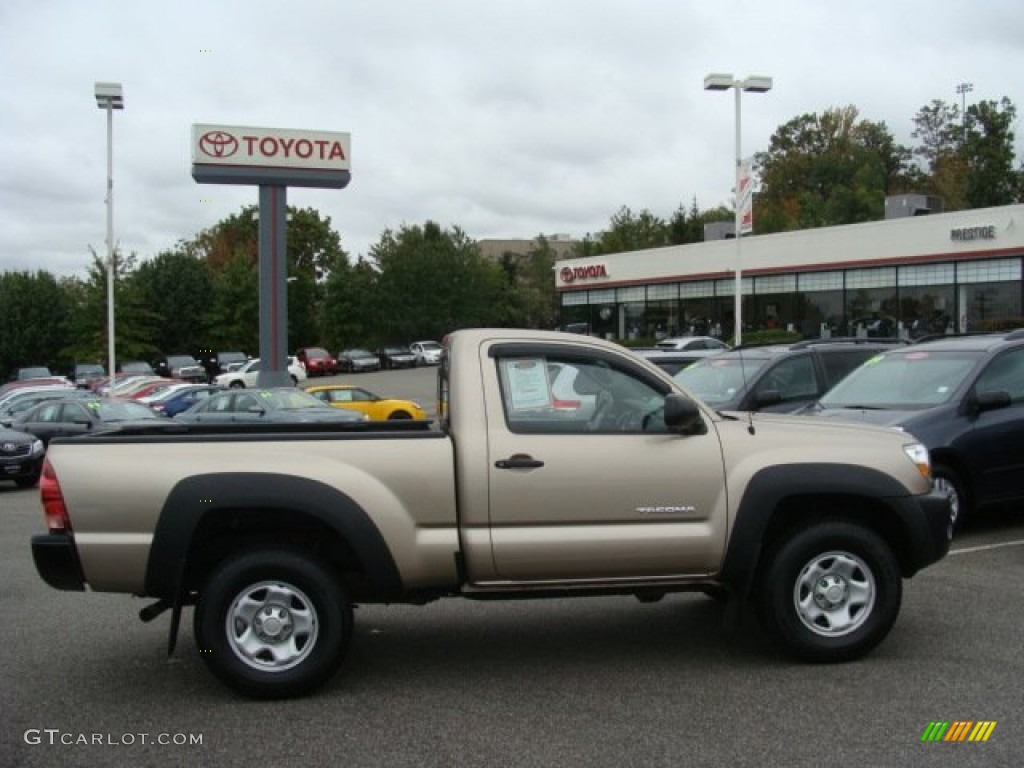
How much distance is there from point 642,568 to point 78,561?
287 cm

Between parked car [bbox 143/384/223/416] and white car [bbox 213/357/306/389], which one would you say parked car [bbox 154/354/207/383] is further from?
parked car [bbox 143/384/223/416]

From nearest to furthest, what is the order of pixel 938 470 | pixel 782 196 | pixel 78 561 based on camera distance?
pixel 78 561 → pixel 938 470 → pixel 782 196

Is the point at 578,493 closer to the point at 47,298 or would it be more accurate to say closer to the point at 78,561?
the point at 78,561

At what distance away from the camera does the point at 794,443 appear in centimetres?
587

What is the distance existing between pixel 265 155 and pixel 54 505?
32.4 m

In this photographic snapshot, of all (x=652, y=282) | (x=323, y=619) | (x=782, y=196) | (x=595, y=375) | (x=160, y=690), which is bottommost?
(x=160, y=690)

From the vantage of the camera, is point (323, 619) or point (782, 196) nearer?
point (323, 619)

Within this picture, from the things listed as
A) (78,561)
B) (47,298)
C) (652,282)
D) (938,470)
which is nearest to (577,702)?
(78,561)

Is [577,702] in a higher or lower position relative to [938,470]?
lower

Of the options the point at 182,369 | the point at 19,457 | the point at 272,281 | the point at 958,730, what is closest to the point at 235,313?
the point at 182,369

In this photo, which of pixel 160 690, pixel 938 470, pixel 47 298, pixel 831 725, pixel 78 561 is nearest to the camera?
pixel 831 725

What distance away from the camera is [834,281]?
131 feet

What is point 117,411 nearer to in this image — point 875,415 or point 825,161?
point 875,415

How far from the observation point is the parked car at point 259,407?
22.4 metres
